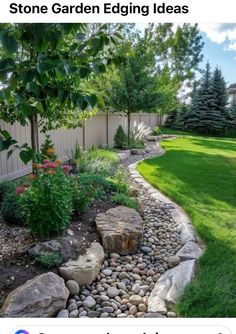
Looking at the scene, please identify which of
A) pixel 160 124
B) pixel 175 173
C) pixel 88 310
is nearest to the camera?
pixel 88 310

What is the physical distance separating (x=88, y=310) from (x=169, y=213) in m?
1.98

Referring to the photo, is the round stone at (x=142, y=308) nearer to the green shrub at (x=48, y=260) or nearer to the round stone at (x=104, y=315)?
the round stone at (x=104, y=315)

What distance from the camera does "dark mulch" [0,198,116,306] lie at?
2.12 m

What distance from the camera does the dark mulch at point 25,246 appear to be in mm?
2118

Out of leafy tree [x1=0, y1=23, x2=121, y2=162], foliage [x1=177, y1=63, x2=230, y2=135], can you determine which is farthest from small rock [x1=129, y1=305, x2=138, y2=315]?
foliage [x1=177, y1=63, x2=230, y2=135]

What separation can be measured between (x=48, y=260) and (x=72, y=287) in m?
0.29

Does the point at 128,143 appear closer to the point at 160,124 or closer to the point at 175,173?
the point at 175,173

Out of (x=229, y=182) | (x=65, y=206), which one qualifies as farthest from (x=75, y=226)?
(x=229, y=182)

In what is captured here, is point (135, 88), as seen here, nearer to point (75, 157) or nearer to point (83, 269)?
point (75, 157)

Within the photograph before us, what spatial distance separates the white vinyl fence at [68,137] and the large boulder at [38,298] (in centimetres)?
218

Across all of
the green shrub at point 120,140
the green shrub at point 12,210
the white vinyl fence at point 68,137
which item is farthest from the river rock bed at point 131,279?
the green shrub at point 120,140

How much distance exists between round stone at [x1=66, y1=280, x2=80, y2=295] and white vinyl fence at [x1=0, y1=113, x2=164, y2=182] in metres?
2.14

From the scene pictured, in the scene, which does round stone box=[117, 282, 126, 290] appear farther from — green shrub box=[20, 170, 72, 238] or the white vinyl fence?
the white vinyl fence
